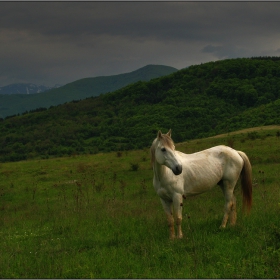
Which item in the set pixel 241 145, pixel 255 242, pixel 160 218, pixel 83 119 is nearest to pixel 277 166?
pixel 241 145

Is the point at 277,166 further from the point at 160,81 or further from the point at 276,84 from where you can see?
the point at 160,81

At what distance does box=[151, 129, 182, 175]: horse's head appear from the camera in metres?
7.61

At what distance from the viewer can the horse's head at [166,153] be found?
25.0 feet

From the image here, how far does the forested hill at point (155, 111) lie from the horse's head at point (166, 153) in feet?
265

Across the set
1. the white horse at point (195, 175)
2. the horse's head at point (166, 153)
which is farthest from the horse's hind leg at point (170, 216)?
the horse's head at point (166, 153)

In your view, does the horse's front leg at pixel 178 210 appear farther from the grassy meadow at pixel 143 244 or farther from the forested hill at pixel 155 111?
the forested hill at pixel 155 111

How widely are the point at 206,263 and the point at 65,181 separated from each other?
19.4 meters

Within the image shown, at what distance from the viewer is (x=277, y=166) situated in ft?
68.2

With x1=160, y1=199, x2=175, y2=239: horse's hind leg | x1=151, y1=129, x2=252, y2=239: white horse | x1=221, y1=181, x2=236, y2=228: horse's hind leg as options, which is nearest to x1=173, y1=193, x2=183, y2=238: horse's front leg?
x1=151, y1=129, x2=252, y2=239: white horse

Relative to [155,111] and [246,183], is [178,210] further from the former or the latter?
[155,111]

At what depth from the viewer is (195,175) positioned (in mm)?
8844

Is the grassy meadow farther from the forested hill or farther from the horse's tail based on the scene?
the forested hill

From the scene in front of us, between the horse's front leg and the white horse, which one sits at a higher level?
the white horse

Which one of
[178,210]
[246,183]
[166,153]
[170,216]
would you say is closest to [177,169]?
[166,153]
